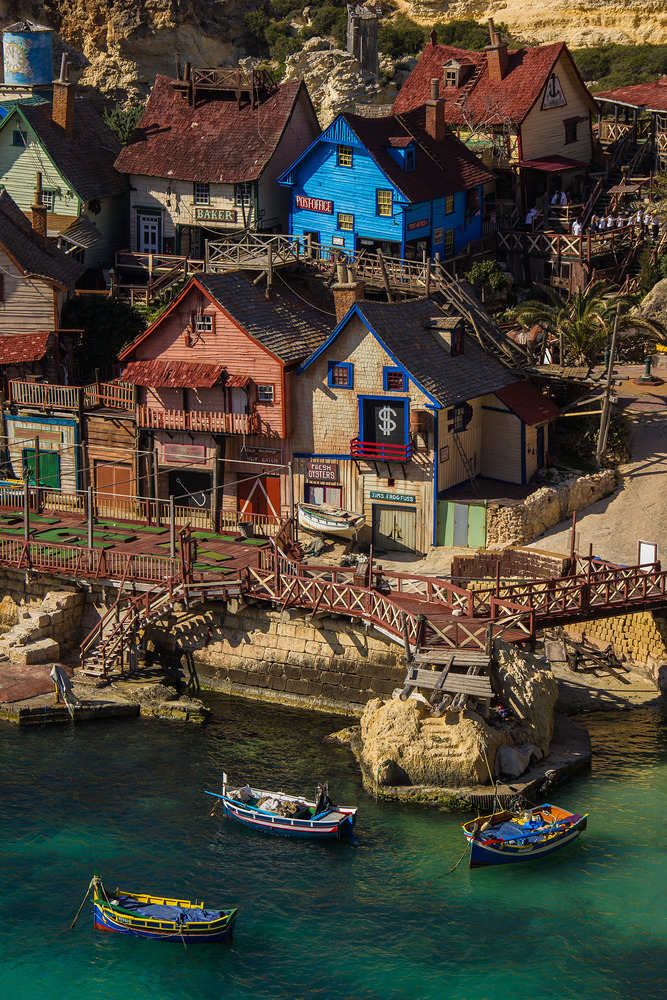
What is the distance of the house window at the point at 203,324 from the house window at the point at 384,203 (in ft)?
56.0

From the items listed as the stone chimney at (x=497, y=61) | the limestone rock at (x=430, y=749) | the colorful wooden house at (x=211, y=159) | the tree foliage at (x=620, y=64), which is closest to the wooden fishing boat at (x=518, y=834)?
the limestone rock at (x=430, y=749)

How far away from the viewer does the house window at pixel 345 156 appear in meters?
75.8

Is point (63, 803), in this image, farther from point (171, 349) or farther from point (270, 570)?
point (171, 349)

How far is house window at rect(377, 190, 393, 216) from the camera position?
2960 inches

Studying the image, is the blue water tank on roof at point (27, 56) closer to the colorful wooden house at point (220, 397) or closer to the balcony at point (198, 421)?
Result: the colorful wooden house at point (220, 397)

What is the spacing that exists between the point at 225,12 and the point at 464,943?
84.6m

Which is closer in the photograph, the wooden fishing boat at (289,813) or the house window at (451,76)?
the wooden fishing boat at (289,813)

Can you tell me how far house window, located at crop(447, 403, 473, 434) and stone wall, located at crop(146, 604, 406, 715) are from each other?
428 inches

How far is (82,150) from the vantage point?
274ft

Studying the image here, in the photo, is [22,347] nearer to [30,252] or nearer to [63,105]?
[30,252]

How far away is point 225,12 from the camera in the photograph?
110 m

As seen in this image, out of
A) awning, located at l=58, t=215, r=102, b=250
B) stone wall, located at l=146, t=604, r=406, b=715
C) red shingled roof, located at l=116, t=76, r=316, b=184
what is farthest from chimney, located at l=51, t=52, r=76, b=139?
stone wall, located at l=146, t=604, r=406, b=715

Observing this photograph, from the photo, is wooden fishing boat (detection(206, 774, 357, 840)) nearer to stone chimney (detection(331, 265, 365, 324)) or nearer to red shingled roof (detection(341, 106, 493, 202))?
stone chimney (detection(331, 265, 365, 324))

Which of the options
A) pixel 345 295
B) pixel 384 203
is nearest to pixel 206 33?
pixel 384 203
